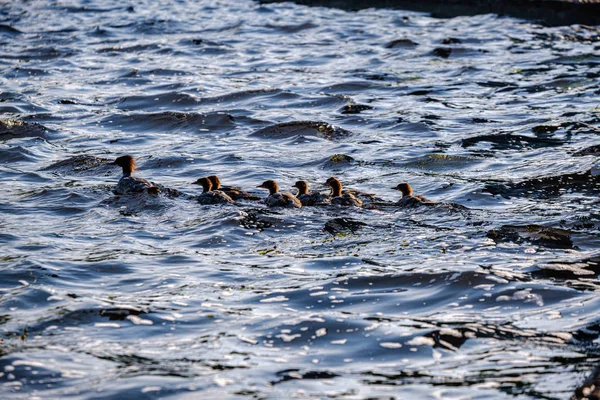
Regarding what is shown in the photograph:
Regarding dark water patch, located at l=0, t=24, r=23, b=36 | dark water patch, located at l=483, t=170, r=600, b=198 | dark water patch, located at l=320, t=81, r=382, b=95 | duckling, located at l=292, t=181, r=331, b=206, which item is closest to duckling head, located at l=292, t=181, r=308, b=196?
duckling, located at l=292, t=181, r=331, b=206

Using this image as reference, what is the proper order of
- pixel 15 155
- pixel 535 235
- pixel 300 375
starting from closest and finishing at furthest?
pixel 300 375, pixel 535 235, pixel 15 155

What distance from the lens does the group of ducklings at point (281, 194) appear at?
35.7ft

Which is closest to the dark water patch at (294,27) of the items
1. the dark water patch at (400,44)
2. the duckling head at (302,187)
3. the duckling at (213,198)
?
the dark water patch at (400,44)

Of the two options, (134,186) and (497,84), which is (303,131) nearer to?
(134,186)

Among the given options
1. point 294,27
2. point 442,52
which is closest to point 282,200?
point 442,52

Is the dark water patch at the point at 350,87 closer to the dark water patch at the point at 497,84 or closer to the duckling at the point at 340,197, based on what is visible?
the dark water patch at the point at 497,84

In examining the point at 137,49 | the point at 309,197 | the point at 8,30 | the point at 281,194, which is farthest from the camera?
the point at 8,30

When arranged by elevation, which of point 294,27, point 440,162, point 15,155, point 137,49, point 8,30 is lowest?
point 440,162

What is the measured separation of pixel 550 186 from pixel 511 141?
7.74 ft

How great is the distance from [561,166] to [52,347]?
7397 millimetres

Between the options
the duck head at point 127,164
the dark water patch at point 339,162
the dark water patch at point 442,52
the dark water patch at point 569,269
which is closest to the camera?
the dark water patch at point 569,269

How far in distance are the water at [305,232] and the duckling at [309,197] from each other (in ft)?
0.53

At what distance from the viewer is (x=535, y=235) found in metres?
9.58

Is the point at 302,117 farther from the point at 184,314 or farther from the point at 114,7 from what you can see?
the point at 114,7
